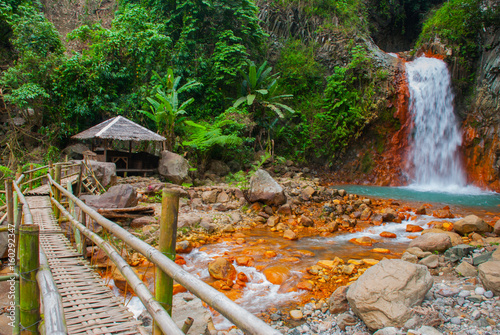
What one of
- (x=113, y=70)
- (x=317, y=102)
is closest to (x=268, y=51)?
(x=317, y=102)

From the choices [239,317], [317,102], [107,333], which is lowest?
[107,333]

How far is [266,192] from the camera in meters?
8.09

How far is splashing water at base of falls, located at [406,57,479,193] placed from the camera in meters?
13.5

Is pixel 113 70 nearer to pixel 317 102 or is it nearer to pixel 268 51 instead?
pixel 268 51

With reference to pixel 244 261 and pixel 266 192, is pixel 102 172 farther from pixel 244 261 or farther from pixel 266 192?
pixel 244 261

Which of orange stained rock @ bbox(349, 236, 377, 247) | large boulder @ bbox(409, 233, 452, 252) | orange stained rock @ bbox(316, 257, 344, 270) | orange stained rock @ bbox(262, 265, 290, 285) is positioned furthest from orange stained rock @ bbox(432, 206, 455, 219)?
orange stained rock @ bbox(262, 265, 290, 285)

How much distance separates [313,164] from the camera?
50.8 feet

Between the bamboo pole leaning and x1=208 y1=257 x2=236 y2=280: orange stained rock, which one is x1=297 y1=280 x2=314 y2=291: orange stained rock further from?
the bamboo pole leaning

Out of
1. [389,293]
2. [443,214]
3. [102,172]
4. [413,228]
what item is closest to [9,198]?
[102,172]

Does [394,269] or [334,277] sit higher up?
[394,269]

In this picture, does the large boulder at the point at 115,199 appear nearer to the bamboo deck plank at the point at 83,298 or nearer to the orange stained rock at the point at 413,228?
the bamboo deck plank at the point at 83,298

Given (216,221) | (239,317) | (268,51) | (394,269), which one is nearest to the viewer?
(239,317)

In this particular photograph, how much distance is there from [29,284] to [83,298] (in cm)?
81

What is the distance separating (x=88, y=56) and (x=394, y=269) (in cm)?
1399
